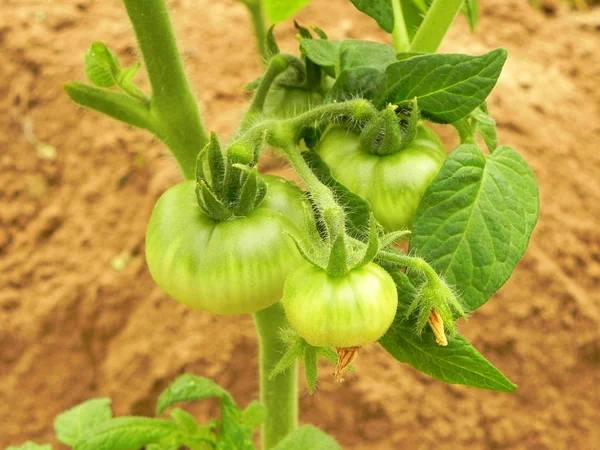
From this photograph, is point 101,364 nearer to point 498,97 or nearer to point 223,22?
point 223,22

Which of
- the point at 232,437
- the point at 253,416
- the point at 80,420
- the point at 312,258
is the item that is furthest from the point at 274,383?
the point at 312,258

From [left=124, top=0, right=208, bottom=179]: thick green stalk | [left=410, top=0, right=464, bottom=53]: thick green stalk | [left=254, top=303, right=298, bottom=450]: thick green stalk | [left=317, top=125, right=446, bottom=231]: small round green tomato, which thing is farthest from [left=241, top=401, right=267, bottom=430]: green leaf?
[left=410, top=0, right=464, bottom=53]: thick green stalk

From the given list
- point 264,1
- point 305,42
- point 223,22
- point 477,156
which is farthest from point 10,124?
point 477,156

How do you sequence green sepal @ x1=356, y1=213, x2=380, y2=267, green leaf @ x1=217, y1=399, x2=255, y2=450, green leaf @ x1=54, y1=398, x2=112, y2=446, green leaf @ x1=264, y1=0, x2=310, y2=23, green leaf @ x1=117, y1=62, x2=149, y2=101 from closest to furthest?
green sepal @ x1=356, y1=213, x2=380, y2=267
green leaf @ x1=117, y1=62, x2=149, y2=101
green leaf @ x1=217, y1=399, x2=255, y2=450
green leaf @ x1=264, y1=0, x2=310, y2=23
green leaf @ x1=54, y1=398, x2=112, y2=446

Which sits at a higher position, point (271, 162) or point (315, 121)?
point (315, 121)

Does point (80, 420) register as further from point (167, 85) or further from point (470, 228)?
point (470, 228)

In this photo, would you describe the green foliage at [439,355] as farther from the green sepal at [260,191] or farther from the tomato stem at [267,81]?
the tomato stem at [267,81]

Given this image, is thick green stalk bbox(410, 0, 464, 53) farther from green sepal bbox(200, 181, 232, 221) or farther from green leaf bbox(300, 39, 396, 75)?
green sepal bbox(200, 181, 232, 221)
